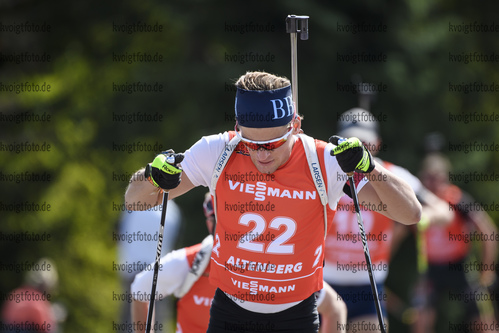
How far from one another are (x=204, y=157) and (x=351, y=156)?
2.82 ft

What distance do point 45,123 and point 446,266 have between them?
9293 millimetres

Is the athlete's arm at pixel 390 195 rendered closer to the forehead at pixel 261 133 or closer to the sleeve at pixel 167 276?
the forehead at pixel 261 133

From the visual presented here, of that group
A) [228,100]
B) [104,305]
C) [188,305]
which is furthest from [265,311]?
[104,305]

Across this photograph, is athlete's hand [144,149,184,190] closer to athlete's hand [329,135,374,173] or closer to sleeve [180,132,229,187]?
sleeve [180,132,229,187]

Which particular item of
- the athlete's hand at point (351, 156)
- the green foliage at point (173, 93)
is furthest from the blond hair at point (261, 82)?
the green foliage at point (173, 93)

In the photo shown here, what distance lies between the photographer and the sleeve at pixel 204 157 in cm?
460

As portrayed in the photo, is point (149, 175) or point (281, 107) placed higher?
point (281, 107)

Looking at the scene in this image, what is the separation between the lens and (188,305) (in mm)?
5137

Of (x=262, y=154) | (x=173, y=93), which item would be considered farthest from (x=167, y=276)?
(x=173, y=93)

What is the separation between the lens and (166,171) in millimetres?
4453

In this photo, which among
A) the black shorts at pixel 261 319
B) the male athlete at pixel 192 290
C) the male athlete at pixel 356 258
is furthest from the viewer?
the male athlete at pixel 356 258

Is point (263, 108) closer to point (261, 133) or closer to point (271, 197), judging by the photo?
point (261, 133)

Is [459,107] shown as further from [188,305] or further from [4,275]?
[188,305]

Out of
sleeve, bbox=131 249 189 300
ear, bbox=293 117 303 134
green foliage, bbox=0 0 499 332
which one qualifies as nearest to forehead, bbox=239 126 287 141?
ear, bbox=293 117 303 134
